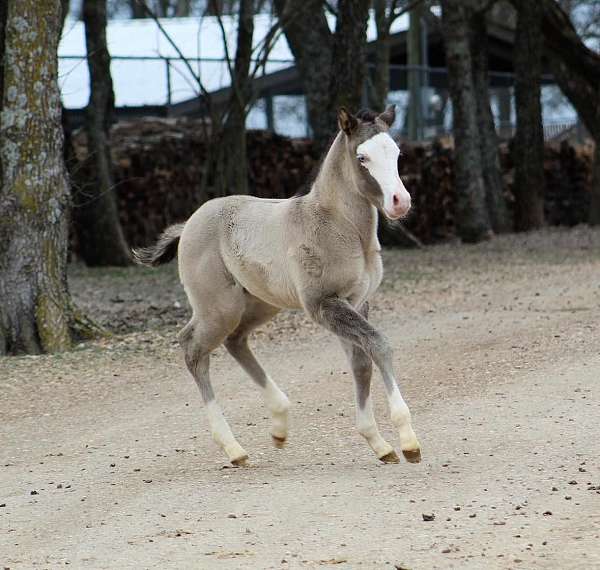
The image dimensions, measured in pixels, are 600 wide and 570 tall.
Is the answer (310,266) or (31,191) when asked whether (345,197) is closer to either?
(310,266)

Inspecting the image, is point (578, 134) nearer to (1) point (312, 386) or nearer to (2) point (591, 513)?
(1) point (312, 386)

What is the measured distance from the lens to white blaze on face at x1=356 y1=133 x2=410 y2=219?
5805mm

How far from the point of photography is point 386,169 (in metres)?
5.97

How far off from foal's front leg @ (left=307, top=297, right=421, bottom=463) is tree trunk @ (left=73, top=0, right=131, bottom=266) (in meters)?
11.9

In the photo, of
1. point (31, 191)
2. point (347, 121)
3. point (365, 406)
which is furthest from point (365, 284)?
point (31, 191)

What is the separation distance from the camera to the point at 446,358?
31.4 feet

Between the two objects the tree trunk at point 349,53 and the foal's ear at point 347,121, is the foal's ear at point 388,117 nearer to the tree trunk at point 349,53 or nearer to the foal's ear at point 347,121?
the foal's ear at point 347,121

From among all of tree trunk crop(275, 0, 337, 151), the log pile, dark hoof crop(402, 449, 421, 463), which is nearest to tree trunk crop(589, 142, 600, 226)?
the log pile

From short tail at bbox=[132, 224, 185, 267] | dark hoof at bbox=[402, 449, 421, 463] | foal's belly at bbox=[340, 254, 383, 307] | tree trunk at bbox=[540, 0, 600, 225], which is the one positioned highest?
tree trunk at bbox=[540, 0, 600, 225]

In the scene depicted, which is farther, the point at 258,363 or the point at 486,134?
the point at 486,134

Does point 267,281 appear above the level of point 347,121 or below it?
below

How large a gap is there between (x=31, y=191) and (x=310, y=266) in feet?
16.4

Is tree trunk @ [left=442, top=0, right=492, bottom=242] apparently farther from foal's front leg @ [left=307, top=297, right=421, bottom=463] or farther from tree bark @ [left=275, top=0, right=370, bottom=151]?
foal's front leg @ [left=307, top=297, right=421, bottom=463]

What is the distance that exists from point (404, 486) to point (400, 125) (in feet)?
70.2
